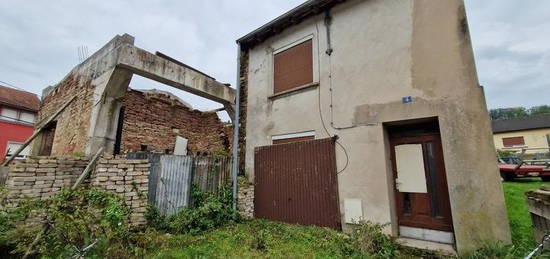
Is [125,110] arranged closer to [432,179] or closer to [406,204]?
[406,204]

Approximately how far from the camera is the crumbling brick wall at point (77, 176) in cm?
423

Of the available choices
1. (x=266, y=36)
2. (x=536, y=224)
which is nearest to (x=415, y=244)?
(x=536, y=224)

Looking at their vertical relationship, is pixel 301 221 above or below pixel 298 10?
below

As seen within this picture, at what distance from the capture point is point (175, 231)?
505cm

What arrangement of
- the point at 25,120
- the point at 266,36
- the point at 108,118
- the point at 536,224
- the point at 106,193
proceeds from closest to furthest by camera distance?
the point at 536,224 → the point at 106,193 → the point at 108,118 → the point at 266,36 → the point at 25,120

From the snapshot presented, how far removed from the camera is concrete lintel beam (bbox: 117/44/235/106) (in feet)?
19.4

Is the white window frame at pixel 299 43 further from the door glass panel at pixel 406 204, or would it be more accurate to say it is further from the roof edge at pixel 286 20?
the door glass panel at pixel 406 204

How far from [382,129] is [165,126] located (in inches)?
337

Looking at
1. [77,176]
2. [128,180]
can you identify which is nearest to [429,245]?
[128,180]

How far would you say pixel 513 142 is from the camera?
1029 inches

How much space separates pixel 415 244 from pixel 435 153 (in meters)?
1.88

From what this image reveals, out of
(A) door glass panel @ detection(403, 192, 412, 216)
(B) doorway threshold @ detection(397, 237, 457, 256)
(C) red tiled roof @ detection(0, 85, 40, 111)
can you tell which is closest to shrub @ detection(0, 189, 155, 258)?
(B) doorway threshold @ detection(397, 237, 457, 256)

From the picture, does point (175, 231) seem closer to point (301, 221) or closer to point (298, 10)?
point (301, 221)

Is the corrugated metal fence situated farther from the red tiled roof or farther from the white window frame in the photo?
the red tiled roof
